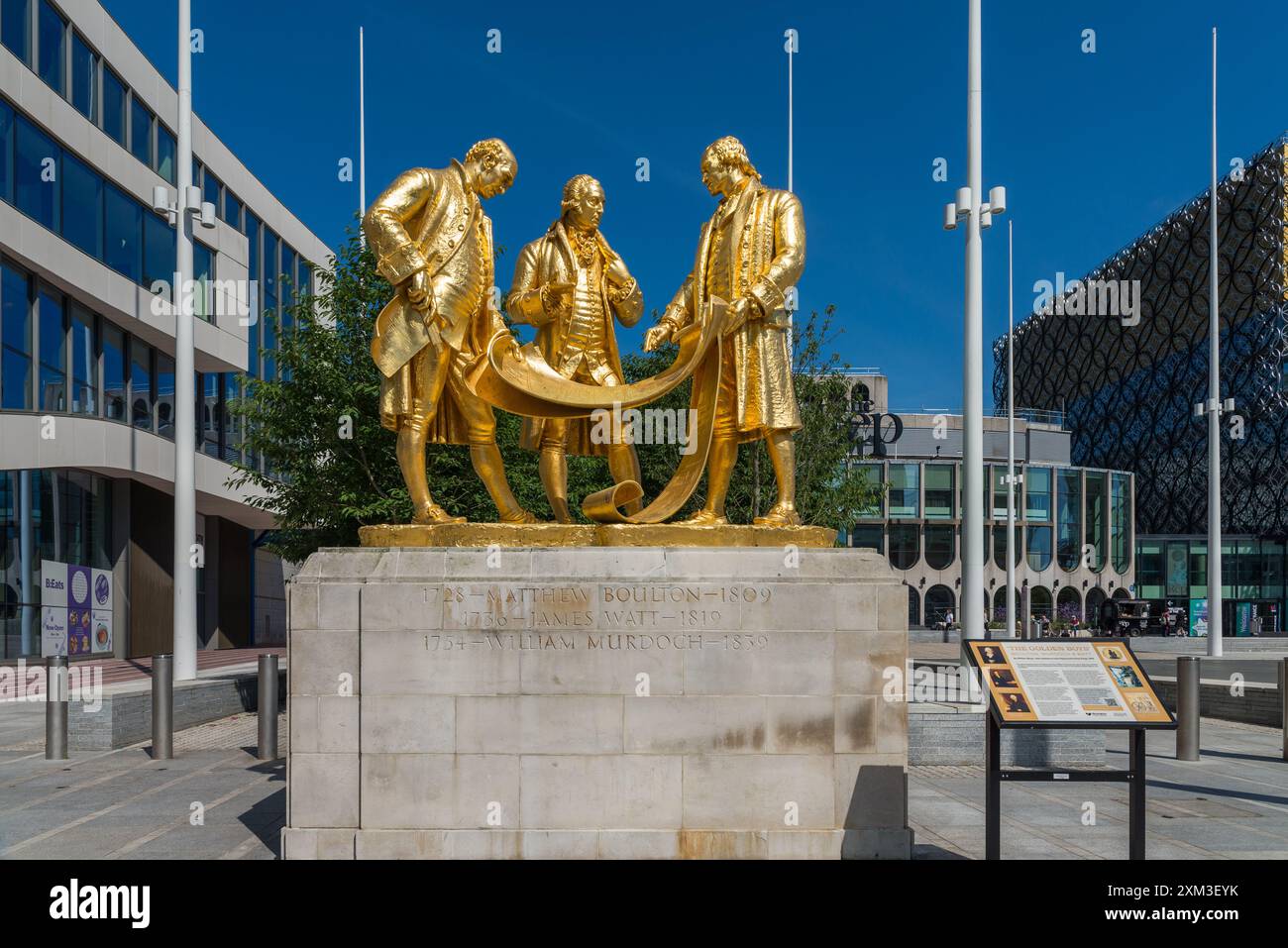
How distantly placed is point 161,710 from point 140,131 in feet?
70.3

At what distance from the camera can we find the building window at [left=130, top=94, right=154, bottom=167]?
27375 millimetres

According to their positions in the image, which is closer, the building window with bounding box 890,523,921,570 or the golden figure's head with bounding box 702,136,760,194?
the golden figure's head with bounding box 702,136,760,194

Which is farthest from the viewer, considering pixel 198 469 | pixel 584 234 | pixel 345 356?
pixel 198 469

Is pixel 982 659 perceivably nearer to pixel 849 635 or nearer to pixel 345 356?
pixel 849 635

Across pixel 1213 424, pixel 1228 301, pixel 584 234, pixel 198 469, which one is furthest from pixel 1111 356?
pixel 584 234

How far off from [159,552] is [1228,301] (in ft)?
235

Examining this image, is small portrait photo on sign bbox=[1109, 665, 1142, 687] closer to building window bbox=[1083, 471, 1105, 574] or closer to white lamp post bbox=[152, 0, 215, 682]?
white lamp post bbox=[152, 0, 215, 682]

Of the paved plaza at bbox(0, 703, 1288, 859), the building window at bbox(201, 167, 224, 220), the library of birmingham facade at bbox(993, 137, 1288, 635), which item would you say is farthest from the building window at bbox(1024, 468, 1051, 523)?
the paved plaza at bbox(0, 703, 1288, 859)

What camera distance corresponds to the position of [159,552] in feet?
95.2

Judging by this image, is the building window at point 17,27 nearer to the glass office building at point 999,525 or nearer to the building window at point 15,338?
the building window at point 15,338

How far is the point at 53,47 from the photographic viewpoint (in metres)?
23.5

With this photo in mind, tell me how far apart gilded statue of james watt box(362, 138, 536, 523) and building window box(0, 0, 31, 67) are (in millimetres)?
18705

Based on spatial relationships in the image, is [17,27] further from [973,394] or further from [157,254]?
[973,394]

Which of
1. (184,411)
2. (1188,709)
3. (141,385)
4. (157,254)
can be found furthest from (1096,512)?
(184,411)
